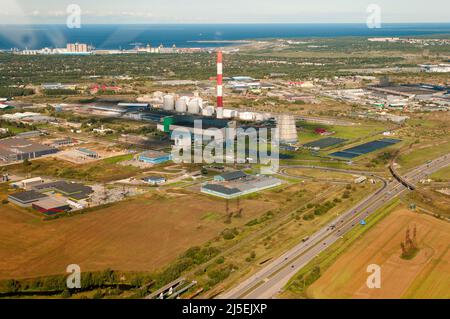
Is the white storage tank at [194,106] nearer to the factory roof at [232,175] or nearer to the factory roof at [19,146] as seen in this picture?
the factory roof at [19,146]

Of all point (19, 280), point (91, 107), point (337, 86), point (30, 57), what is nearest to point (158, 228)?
point (19, 280)

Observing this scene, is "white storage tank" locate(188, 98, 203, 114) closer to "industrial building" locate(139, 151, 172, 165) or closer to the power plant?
the power plant

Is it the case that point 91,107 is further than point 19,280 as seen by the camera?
Yes

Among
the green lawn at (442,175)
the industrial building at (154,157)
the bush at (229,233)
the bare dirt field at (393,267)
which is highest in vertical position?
the industrial building at (154,157)

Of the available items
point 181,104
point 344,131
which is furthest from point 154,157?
point 181,104

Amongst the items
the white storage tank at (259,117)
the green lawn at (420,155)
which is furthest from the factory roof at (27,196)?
the white storage tank at (259,117)

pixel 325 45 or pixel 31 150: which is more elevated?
pixel 325 45
